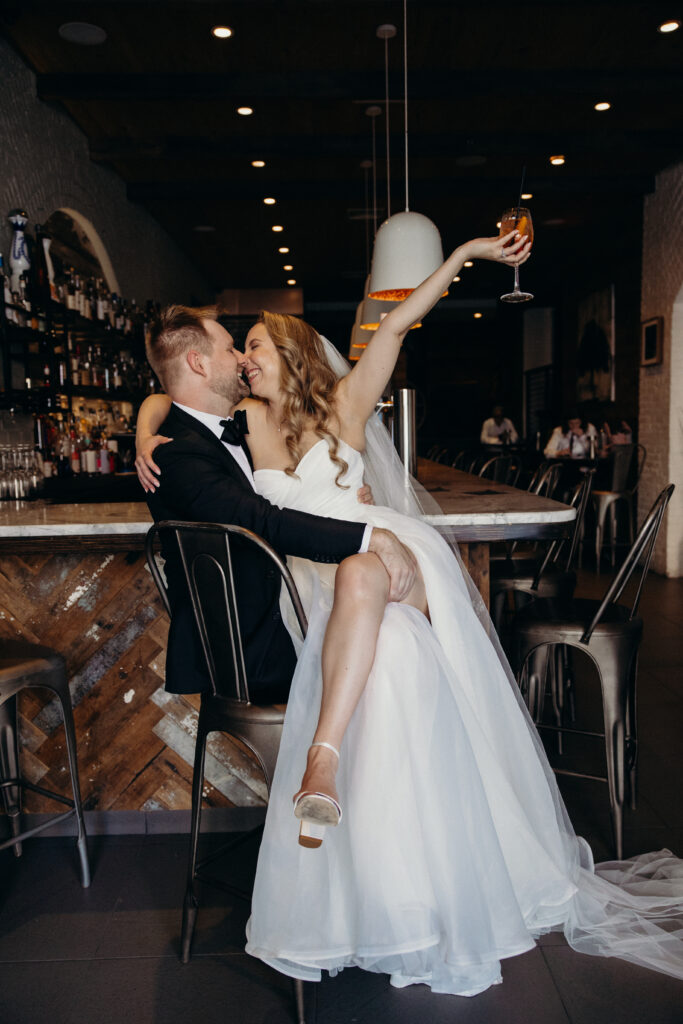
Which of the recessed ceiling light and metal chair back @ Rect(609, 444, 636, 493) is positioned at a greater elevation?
the recessed ceiling light

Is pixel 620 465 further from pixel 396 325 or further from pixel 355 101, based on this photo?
pixel 396 325

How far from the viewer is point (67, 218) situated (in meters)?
5.19

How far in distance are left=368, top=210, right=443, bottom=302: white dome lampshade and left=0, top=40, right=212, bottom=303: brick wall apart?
2.25 metres

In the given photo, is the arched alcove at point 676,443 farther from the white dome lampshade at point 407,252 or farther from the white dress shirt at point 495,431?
the white dress shirt at point 495,431

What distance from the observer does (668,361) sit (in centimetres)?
634

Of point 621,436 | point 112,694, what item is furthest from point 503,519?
point 621,436

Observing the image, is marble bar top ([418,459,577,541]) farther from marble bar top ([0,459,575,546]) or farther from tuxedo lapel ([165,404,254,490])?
tuxedo lapel ([165,404,254,490])

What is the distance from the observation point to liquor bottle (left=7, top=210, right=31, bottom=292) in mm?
3939

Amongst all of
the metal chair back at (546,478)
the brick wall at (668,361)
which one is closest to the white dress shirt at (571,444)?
the brick wall at (668,361)

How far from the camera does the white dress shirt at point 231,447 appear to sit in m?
1.73

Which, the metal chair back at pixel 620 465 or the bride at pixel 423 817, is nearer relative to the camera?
the bride at pixel 423 817

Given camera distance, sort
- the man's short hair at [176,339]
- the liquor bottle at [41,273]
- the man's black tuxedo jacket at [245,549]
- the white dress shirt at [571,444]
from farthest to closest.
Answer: the white dress shirt at [571,444] < the liquor bottle at [41,273] < the man's short hair at [176,339] < the man's black tuxedo jacket at [245,549]

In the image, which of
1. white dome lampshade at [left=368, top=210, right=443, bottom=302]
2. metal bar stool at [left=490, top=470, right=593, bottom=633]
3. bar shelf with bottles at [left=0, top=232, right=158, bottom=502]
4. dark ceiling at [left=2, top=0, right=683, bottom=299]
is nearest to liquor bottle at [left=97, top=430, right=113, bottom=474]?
bar shelf with bottles at [left=0, top=232, right=158, bottom=502]

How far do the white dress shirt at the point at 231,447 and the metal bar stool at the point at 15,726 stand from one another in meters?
0.72
